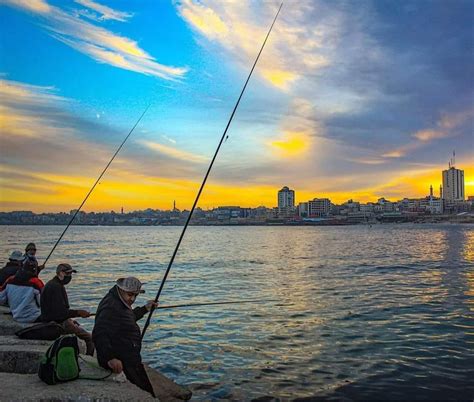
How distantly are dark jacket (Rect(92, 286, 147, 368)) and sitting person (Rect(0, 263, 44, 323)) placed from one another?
321 centimetres

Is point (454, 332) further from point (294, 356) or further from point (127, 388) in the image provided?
point (127, 388)

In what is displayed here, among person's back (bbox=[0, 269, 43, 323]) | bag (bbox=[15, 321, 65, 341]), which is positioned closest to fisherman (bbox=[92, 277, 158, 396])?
bag (bbox=[15, 321, 65, 341])

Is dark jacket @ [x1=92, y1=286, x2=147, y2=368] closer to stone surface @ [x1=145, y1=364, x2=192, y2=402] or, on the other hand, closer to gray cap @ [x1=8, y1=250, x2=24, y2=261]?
stone surface @ [x1=145, y1=364, x2=192, y2=402]

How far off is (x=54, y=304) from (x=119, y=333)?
2.30 m

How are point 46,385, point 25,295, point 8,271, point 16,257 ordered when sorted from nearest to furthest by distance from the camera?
1. point 46,385
2. point 25,295
3. point 8,271
4. point 16,257

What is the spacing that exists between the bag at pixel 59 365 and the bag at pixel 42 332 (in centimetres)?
209

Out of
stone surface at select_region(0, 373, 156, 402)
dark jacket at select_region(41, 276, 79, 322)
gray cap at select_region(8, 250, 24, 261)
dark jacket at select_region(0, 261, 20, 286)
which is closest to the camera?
→ stone surface at select_region(0, 373, 156, 402)

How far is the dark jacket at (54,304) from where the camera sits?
6.83 metres

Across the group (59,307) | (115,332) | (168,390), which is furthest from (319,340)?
(115,332)

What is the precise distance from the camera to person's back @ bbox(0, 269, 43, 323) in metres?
7.70

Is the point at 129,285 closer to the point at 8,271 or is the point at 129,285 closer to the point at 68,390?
the point at 68,390

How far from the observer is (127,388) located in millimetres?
4824

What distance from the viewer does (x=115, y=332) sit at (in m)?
5.03

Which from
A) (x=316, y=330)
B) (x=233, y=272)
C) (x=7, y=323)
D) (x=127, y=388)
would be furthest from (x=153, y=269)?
(x=127, y=388)
